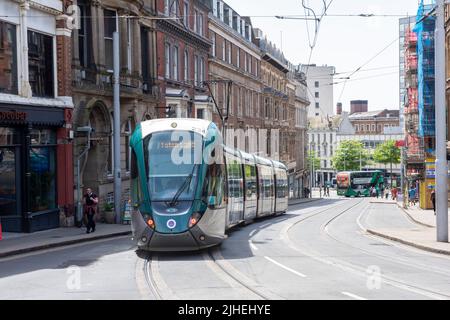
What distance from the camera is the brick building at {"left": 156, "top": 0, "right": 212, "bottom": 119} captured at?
39.8 m

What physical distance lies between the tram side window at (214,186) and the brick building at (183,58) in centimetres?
2073

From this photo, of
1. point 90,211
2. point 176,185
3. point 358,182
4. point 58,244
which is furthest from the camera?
point 358,182

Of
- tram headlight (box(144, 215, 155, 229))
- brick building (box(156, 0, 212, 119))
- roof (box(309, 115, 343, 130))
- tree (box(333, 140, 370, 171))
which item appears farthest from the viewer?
roof (box(309, 115, 343, 130))

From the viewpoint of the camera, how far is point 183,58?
44125 millimetres

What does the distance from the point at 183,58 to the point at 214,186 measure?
27298 millimetres

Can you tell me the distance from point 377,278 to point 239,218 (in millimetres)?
12962

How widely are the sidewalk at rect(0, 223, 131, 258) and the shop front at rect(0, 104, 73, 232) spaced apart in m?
0.61

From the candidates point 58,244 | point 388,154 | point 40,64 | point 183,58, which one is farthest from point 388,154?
point 58,244

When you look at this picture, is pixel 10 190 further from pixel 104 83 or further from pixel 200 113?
pixel 200 113

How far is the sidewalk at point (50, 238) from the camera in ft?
66.3

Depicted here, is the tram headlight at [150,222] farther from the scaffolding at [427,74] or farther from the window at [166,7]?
the scaffolding at [427,74]

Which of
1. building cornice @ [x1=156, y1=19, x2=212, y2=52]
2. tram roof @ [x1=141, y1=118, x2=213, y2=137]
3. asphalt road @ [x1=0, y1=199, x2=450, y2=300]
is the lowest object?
asphalt road @ [x1=0, y1=199, x2=450, y2=300]

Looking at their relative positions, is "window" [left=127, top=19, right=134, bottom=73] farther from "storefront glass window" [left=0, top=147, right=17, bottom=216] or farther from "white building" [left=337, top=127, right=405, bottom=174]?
"white building" [left=337, top=127, right=405, bottom=174]

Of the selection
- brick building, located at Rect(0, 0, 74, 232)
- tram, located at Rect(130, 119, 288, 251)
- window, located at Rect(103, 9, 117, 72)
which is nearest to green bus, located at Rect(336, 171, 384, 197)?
window, located at Rect(103, 9, 117, 72)
